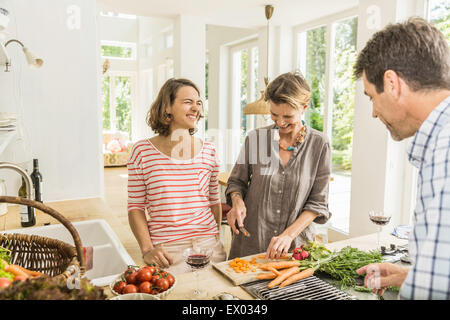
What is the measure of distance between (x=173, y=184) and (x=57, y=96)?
1587 millimetres

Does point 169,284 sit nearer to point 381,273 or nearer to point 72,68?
point 381,273

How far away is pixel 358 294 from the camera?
1235mm

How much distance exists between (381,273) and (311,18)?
404 cm

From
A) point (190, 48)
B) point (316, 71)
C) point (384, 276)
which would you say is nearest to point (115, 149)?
point (190, 48)

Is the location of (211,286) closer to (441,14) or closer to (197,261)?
(197,261)

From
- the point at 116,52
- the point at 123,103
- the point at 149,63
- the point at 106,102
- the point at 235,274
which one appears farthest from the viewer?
the point at 123,103

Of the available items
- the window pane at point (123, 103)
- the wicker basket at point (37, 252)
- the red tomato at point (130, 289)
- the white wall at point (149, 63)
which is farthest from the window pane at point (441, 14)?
the window pane at point (123, 103)

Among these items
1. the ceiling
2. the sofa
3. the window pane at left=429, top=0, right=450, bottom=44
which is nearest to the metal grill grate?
the window pane at left=429, top=0, right=450, bottom=44

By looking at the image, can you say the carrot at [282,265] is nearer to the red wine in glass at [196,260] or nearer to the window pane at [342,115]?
the red wine in glass at [196,260]

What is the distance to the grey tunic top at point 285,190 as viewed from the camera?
69.7 inches

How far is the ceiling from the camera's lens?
3.96 m

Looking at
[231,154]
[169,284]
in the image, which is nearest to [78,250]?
[169,284]

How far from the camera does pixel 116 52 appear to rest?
1066cm

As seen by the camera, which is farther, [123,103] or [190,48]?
[123,103]
